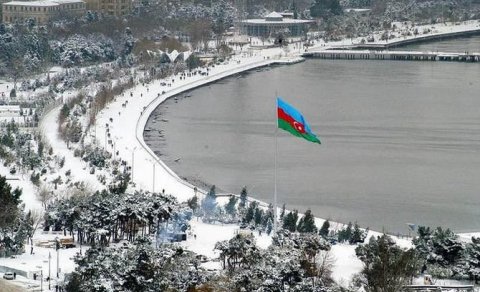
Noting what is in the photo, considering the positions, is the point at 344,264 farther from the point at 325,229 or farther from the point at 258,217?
the point at 258,217

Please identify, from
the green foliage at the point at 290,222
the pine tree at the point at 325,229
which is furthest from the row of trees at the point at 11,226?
the pine tree at the point at 325,229

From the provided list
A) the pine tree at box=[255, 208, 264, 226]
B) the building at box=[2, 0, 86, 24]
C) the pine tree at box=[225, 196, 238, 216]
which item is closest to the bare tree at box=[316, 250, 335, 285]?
the pine tree at box=[255, 208, 264, 226]

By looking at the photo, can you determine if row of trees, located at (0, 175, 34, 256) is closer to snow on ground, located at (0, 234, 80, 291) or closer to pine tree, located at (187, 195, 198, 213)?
snow on ground, located at (0, 234, 80, 291)

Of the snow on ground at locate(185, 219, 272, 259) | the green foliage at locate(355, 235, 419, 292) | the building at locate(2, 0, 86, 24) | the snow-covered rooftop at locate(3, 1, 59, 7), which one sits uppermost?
the snow-covered rooftop at locate(3, 1, 59, 7)

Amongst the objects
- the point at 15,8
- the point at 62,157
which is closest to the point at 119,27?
the point at 15,8

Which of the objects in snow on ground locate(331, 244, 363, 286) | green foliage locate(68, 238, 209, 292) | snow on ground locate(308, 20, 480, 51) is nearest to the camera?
green foliage locate(68, 238, 209, 292)

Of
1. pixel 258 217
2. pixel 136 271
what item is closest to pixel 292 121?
pixel 136 271
